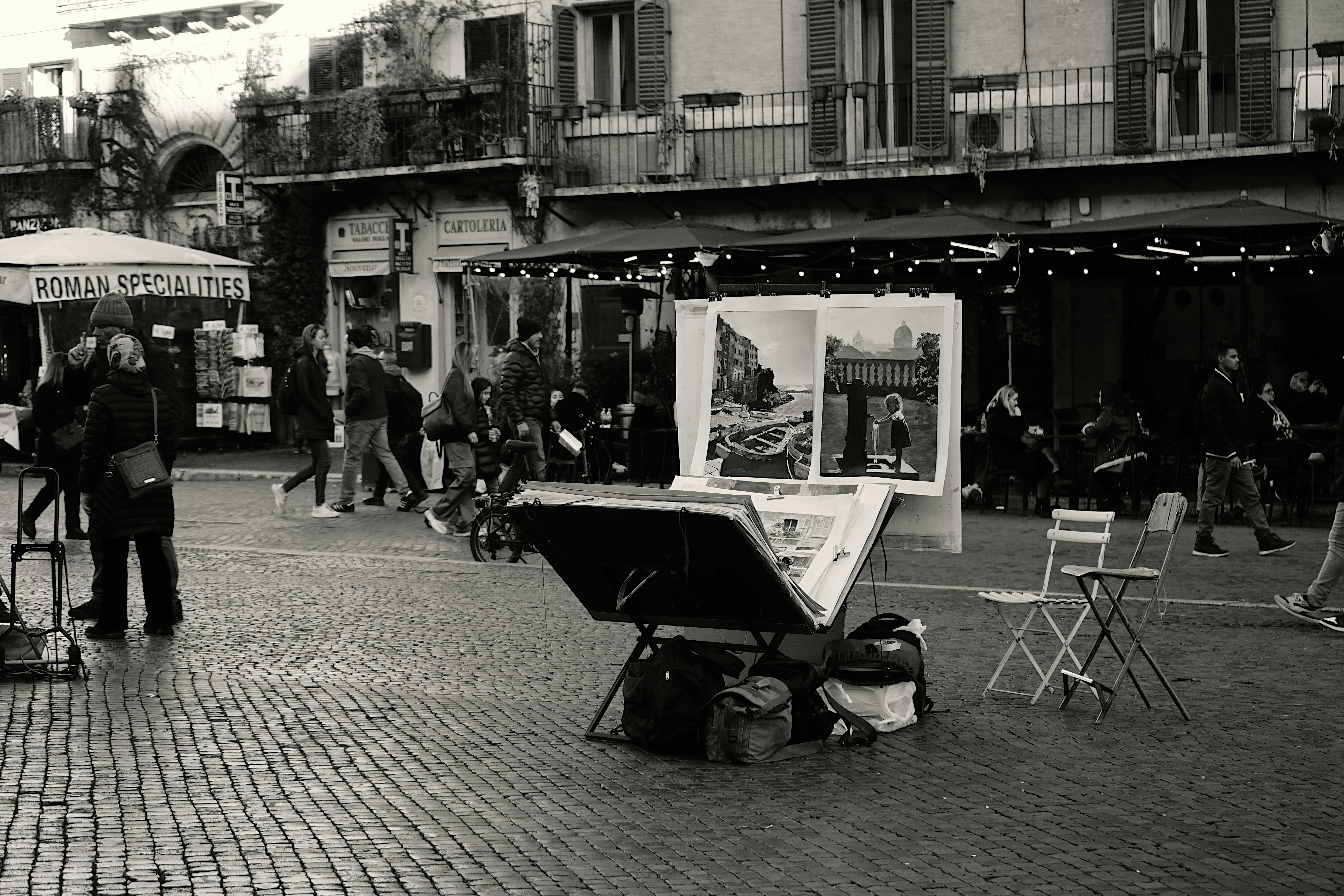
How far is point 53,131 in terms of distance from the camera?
1117 inches

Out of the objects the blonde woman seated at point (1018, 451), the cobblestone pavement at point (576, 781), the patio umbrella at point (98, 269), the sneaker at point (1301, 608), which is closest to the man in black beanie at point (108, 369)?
the cobblestone pavement at point (576, 781)

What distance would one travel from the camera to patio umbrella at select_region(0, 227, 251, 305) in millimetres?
21719

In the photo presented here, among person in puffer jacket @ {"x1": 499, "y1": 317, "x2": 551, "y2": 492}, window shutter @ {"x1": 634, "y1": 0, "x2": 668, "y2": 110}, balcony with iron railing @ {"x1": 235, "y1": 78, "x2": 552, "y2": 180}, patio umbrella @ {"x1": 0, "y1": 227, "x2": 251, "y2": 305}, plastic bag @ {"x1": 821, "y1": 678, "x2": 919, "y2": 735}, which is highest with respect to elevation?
window shutter @ {"x1": 634, "y1": 0, "x2": 668, "y2": 110}

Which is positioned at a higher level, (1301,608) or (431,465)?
(431,465)

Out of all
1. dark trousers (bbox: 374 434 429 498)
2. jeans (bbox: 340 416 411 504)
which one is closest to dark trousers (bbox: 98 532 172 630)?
jeans (bbox: 340 416 411 504)

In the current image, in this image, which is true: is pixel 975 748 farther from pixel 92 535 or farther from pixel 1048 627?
pixel 92 535

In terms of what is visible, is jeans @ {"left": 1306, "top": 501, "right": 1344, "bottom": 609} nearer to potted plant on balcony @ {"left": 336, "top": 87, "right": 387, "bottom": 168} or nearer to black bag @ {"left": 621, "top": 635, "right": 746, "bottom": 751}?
black bag @ {"left": 621, "top": 635, "right": 746, "bottom": 751}

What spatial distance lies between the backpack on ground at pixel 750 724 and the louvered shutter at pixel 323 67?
21.1 meters

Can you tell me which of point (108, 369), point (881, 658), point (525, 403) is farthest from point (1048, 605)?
point (525, 403)

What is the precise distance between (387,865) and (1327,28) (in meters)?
18.1

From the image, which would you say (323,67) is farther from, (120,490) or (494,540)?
(120,490)

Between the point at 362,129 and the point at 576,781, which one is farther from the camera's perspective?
the point at 362,129

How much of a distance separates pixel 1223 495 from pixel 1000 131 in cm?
880

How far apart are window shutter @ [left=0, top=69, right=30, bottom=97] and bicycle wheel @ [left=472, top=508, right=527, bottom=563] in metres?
20.1
